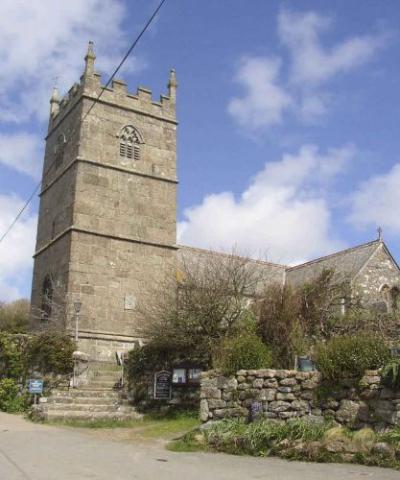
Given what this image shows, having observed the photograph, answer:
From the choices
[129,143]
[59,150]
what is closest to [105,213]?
[129,143]

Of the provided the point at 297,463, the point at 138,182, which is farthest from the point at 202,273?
the point at 297,463

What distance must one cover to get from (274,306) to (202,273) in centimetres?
348

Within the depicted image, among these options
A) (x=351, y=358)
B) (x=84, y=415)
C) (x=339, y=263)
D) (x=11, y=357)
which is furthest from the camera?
(x=339, y=263)

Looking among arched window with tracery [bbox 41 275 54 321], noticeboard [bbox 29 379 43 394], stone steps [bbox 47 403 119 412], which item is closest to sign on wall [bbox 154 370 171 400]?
stone steps [bbox 47 403 119 412]

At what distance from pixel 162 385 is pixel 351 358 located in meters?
7.24

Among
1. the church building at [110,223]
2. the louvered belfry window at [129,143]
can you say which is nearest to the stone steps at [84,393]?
the church building at [110,223]

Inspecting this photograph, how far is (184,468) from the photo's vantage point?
853 centimetres

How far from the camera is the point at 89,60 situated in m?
26.8

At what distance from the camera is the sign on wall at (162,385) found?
52.8 feet

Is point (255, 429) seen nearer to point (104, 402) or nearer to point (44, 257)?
point (104, 402)

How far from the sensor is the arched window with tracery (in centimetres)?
2510

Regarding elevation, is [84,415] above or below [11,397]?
below

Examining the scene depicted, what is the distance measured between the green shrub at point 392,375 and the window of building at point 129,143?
64.2 ft

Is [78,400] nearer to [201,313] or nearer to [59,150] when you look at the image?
[201,313]
